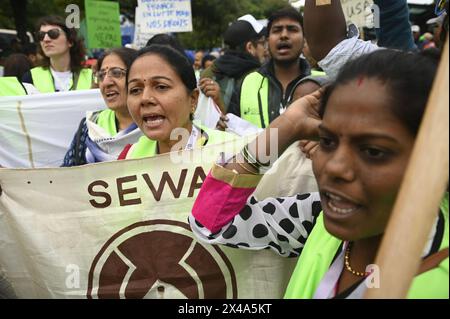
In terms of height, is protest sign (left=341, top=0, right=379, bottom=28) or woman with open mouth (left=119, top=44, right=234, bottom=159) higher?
protest sign (left=341, top=0, right=379, bottom=28)

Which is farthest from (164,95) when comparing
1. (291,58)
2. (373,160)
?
Answer: (291,58)

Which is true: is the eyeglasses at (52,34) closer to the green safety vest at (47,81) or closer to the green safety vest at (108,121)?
the green safety vest at (47,81)

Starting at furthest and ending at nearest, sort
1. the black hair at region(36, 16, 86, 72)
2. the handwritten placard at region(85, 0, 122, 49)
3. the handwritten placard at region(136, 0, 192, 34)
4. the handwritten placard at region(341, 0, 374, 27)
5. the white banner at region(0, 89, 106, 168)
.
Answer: the handwritten placard at region(136, 0, 192, 34)
the handwritten placard at region(85, 0, 122, 49)
the black hair at region(36, 16, 86, 72)
the white banner at region(0, 89, 106, 168)
the handwritten placard at region(341, 0, 374, 27)

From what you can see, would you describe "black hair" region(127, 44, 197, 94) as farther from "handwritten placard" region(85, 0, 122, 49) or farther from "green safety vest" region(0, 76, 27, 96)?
"handwritten placard" region(85, 0, 122, 49)

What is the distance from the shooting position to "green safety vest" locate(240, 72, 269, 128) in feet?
13.1

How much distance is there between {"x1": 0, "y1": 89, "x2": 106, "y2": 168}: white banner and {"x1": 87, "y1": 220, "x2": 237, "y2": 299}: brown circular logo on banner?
223 centimetres

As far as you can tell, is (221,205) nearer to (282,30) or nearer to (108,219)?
(108,219)

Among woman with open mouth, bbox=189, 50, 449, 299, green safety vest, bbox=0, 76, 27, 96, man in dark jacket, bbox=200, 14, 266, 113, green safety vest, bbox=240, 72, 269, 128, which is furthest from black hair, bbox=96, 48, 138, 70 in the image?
woman with open mouth, bbox=189, 50, 449, 299

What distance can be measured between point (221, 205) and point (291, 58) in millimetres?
2670

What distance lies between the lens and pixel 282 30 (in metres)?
4.30

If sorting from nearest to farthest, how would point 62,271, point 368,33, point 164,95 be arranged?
point 62,271, point 164,95, point 368,33

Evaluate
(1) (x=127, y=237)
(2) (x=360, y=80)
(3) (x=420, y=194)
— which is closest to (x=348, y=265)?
(2) (x=360, y=80)

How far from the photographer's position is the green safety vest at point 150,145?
2.58 m
